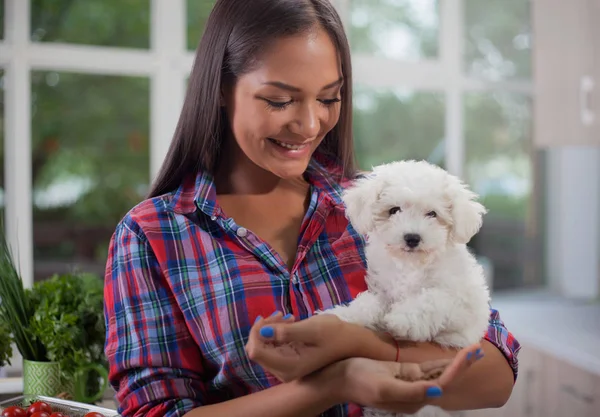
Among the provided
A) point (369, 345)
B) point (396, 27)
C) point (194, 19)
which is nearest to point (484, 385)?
point (369, 345)

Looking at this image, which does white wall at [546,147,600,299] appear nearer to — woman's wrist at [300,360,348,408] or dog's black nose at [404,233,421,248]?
dog's black nose at [404,233,421,248]

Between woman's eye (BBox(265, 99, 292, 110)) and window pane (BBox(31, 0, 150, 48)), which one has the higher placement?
window pane (BBox(31, 0, 150, 48))

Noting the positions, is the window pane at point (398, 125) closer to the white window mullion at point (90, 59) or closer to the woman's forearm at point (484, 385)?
the white window mullion at point (90, 59)

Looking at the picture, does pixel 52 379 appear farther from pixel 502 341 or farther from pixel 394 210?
pixel 502 341

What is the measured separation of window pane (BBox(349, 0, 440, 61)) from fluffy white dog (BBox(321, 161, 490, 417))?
345 centimetres

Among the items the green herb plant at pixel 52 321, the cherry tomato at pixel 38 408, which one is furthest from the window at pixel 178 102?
the cherry tomato at pixel 38 408

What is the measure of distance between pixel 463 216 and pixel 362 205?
0.19 meters

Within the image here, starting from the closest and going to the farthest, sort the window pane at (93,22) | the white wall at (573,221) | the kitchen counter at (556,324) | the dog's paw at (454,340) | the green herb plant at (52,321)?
the dog's paw at (454,340) < the green herb plant at (52,321) < the kitchen counter at (556,324) < the window pane at (93,22) < the white wall at (573,221)

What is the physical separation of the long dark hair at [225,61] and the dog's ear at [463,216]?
0.99 feet

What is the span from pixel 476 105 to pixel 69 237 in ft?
9.33

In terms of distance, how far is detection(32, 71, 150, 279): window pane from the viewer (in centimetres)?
421

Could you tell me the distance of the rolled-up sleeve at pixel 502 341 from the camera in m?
1.27

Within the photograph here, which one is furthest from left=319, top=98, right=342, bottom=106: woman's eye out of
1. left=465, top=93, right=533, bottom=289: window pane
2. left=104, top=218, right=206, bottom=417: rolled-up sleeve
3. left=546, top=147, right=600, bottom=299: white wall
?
left=546, top=147, right=600, bottom=299: white wall

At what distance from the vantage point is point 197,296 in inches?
50.6
